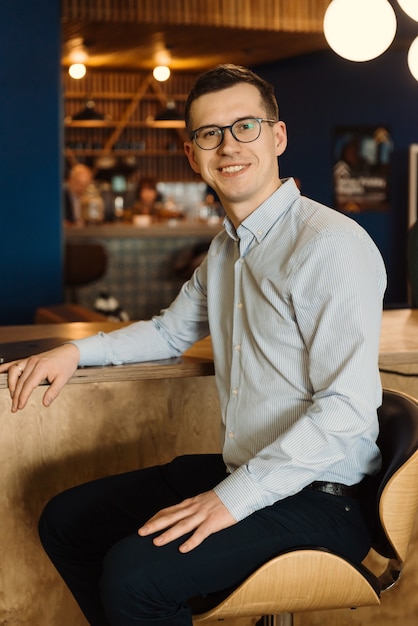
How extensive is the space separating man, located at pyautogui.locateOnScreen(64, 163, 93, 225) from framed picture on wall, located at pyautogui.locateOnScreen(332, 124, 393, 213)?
297 cm

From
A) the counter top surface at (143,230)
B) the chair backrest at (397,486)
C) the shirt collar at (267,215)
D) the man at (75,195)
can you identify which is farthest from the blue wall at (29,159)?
the chair backrest at (397,486)

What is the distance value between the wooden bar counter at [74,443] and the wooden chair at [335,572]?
67 centimetres

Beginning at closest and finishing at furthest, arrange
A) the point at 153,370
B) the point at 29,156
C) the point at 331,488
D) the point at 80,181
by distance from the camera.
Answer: the point at 331,488
the point at 153,370
the point at 29,156
the point at 80,181

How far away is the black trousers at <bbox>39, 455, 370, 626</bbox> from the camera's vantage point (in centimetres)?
160

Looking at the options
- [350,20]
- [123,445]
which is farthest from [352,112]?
[123,445]

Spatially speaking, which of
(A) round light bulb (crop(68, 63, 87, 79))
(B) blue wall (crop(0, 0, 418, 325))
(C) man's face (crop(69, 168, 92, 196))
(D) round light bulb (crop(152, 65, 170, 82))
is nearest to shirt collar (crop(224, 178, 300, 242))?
(B) blue wall (crop(0, 0, 418, 325))

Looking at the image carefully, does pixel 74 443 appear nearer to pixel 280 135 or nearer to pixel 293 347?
pixel 293 347

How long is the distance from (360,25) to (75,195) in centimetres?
595

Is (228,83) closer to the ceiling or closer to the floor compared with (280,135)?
closer to the ceiling

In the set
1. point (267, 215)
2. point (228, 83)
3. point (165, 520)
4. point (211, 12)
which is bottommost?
point (165, 520)

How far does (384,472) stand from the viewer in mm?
1745

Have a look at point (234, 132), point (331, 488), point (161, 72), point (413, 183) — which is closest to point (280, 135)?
point (234, 132)

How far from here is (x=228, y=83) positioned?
195 centimetres

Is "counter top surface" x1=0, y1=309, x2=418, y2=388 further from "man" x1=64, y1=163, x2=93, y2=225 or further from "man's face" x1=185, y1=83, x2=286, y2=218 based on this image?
"man" x1=64, y1=163, x2=93, y2=225
